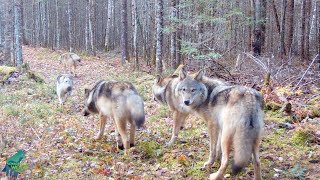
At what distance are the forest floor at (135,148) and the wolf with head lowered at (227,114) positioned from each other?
0.58 m

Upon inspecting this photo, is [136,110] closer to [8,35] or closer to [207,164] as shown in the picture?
[207,164]

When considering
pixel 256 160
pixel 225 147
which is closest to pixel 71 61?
pixel 225 147

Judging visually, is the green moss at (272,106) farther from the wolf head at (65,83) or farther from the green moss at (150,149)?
the wolf head at (65,83)

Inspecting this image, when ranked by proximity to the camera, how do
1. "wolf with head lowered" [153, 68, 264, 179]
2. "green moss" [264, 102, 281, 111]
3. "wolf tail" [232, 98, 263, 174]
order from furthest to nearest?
"green moss" [264, 102, 281, 111] → "wolf with head lowered" [153, 68, 264, 179] → "wolf tail" [232, 98, 263, 174]

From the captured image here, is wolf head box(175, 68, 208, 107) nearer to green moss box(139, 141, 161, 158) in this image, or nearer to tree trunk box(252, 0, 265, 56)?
green moss box(139, 141, 161, 158)

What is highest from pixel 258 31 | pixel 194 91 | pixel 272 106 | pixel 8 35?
pixel 258 31

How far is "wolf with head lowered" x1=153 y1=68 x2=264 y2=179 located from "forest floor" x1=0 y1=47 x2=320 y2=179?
0.58 m

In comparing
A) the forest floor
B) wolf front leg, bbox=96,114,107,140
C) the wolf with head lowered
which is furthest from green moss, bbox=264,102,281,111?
wolf front leg, bbox=96,114,107,140

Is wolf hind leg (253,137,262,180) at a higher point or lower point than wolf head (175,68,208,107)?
lower

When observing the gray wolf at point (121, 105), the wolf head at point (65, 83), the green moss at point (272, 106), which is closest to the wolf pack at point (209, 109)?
the gray wolf at point (121, 105)

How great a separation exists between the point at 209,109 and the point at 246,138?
110 cm

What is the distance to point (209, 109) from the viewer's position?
5.63 metres

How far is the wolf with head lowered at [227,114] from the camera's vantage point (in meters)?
4.68

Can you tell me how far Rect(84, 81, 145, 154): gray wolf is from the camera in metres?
6.39
